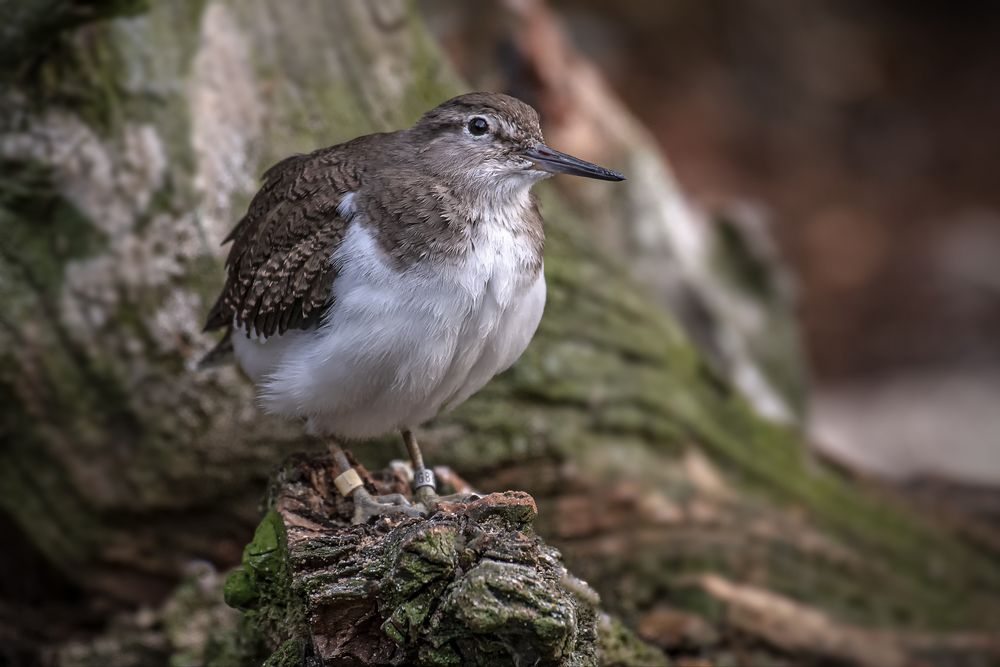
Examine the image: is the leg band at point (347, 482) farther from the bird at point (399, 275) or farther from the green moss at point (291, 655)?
the green moss at point (291, 655)

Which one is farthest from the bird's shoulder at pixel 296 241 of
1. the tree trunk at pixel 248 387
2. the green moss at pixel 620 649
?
the green moss at pixel 620 649

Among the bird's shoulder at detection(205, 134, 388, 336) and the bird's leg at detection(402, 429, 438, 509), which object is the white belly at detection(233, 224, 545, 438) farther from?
the bird's leg at detection(402, 429, 438, 509)

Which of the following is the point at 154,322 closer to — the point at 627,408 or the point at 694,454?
the point at 627,408

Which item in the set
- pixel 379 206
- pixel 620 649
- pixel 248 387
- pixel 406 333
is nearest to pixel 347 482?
pixel 406 333

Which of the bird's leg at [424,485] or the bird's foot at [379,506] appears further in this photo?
the bird's leg at [424,485]

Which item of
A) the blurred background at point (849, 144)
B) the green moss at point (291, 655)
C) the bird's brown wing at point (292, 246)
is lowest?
the green moss at point (291, 655)

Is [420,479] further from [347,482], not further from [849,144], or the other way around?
[849,144]

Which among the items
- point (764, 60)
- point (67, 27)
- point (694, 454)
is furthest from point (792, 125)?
point (67, 27)

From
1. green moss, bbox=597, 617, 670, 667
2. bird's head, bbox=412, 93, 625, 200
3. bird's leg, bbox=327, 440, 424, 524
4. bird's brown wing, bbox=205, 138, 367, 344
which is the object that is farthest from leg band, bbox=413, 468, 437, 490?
bird's head, bbox=412, 93, 625, 200

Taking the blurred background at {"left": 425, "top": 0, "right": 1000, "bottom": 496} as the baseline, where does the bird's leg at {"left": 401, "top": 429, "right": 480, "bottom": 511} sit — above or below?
below
